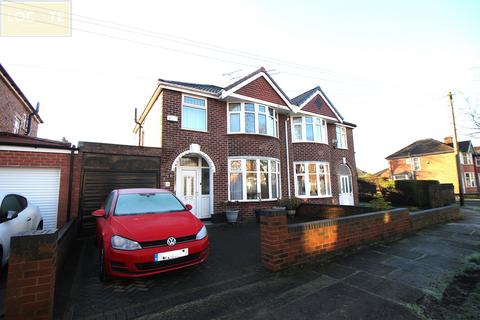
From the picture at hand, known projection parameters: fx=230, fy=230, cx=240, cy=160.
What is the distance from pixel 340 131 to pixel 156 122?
13133mm

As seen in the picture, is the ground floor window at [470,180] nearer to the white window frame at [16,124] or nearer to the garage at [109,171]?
the garage at [109,171]

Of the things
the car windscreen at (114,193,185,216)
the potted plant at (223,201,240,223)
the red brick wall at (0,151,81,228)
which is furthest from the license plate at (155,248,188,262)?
the potted plant at (223,201,240,223)

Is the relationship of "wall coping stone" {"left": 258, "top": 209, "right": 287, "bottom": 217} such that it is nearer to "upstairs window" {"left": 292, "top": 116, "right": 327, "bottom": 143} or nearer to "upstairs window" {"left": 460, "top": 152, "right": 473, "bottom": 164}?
"upstairs window" {"left": 292, "top": 116, "right": 327, "bottom": 143}

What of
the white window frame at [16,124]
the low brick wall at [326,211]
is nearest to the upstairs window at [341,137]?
the low brick wall at [326,211]

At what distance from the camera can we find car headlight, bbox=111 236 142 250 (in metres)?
3.64

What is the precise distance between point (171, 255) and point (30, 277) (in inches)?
67.8

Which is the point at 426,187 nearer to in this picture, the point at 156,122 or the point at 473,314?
the point at 473,314

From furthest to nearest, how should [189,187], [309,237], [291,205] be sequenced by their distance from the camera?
[291,205] < [189,187] < [309,237]

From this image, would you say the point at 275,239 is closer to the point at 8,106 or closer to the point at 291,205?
the point at 291,205

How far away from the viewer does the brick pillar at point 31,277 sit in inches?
101

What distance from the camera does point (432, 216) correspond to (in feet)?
28.1

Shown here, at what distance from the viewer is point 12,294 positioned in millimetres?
2576

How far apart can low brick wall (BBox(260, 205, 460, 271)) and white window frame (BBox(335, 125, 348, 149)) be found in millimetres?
10742

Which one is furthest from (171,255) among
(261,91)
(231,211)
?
(261,91)
